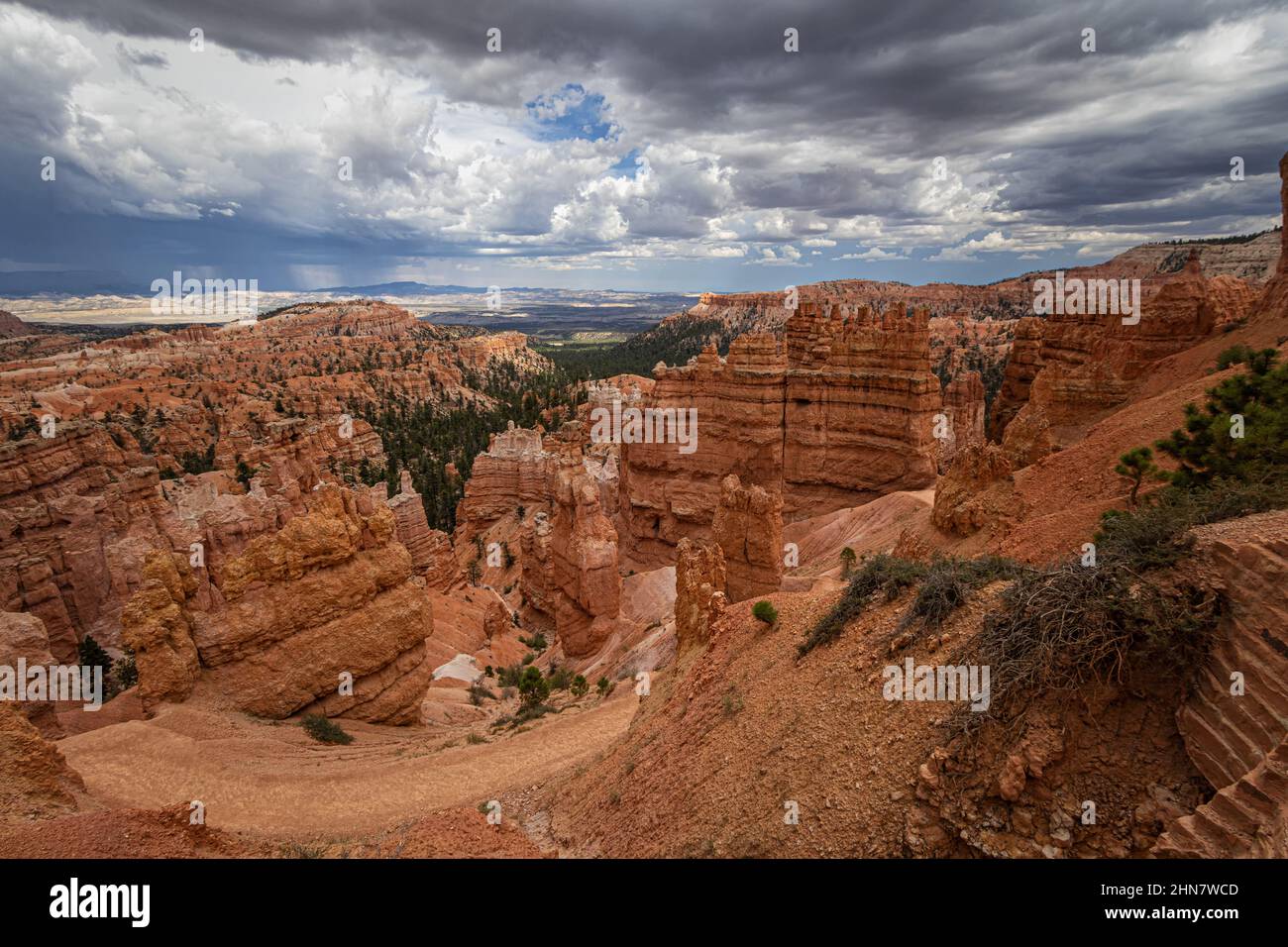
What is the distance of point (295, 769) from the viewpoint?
13164 mm

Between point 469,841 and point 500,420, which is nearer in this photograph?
point 469,841

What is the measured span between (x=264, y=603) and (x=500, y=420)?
236 ft

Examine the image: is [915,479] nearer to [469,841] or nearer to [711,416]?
[711,416]

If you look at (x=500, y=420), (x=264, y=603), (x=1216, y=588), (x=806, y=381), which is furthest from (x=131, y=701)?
(x=500, y=420)

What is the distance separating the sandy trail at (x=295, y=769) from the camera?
443 inches
